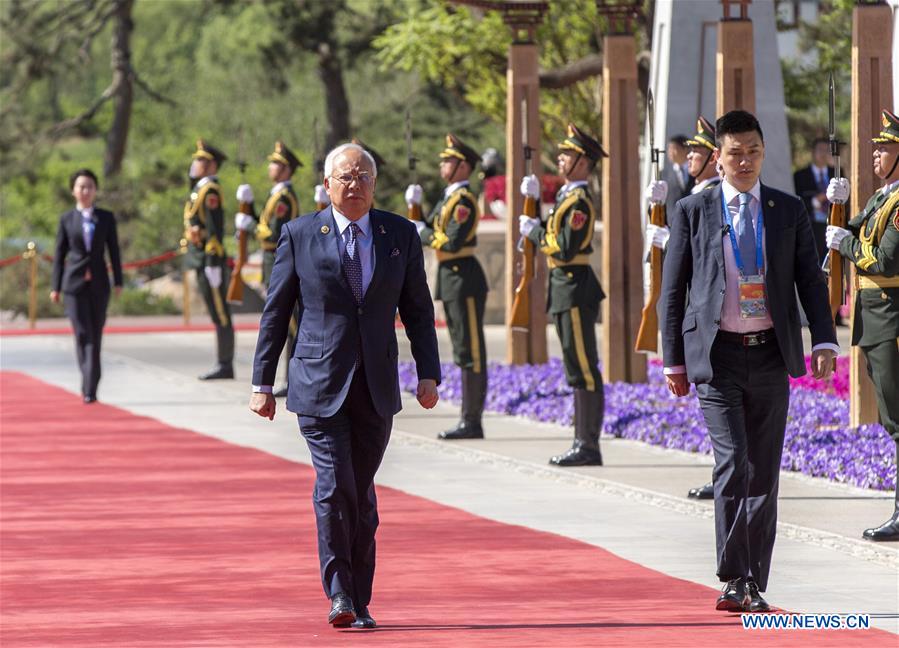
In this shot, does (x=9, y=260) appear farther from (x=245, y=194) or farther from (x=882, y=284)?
(x=882, y=284)

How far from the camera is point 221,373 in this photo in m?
21.0

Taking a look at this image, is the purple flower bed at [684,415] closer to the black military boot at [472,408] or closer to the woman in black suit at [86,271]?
the black military boot at [472,408]

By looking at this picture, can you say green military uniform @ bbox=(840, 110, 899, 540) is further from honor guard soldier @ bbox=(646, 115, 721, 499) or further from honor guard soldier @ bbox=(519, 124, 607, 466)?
honor guard soldier @ bbox=(519, 124, 607, 466)

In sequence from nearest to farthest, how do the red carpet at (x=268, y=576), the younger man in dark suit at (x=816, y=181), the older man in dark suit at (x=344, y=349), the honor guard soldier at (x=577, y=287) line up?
1. the red carpet at (x=268, y=576)
2. the older man in dark suit at (x=344, y=349)
3. the honor guard soldier at (x=577, y=287)
4. the younger man in dark suit at (x=816, y=181)

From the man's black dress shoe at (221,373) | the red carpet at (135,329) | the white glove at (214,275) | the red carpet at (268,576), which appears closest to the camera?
→ the red carpet at (268,576)

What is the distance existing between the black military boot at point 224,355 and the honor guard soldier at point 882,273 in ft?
35.1

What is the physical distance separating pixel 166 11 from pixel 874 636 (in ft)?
225

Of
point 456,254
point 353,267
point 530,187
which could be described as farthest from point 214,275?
point 353,267

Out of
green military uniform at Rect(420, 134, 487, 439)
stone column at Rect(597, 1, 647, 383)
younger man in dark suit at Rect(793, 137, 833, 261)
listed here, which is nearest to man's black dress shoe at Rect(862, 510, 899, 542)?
green military uniform at Rect(420, 134, 487, 439)

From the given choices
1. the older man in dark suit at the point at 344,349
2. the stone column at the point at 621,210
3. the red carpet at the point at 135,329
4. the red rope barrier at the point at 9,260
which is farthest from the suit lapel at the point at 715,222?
the red rope barrier at the point at 9,260

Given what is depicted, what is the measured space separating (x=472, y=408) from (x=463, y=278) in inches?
37.1

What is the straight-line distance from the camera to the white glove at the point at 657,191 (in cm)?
1306

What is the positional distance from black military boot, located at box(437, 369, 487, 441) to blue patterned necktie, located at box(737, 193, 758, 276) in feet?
23.3

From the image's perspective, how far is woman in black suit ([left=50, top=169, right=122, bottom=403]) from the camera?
61.2ft
